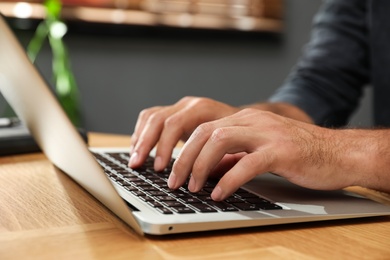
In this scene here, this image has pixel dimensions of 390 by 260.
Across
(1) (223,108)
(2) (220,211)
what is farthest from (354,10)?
(2) (220,211)

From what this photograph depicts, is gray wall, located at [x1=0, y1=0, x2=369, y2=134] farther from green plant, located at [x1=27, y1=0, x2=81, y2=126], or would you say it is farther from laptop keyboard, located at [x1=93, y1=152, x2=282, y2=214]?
laptop keyboard, located at [x1=93, y1=152, x2=282, y2=214]

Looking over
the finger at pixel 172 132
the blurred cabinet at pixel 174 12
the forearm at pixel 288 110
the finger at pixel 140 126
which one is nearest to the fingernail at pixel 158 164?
the finger at pixel 172 132

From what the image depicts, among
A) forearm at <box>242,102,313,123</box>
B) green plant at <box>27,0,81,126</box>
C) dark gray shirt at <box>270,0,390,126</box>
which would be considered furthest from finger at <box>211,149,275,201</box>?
green plant at <box>27,0,81,126</box>

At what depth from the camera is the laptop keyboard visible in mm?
604

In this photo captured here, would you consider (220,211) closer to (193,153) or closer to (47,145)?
(193,153)

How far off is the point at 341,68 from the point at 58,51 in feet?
3.34

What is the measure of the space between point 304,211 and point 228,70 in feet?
6.68

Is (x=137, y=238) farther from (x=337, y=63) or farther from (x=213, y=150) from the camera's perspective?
(x=337, y=63)

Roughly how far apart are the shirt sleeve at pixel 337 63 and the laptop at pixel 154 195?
779 mm

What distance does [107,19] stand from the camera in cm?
227

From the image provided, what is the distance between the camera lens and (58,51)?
2076mm

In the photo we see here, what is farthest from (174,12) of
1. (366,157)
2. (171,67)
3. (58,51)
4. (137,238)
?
(137,238)

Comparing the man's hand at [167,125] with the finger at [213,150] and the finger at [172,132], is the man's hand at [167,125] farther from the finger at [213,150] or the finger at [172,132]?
the finger at [213,150]

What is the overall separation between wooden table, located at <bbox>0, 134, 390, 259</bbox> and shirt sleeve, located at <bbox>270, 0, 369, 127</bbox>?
0.91m
